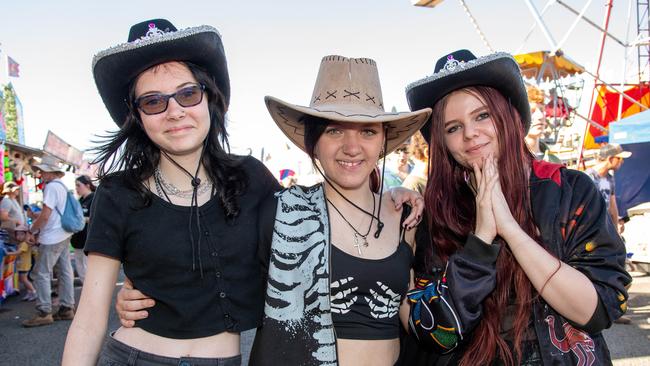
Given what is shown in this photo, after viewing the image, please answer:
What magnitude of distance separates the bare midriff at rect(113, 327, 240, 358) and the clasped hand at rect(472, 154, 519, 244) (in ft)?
3.52

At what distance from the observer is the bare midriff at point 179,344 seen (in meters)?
1.92

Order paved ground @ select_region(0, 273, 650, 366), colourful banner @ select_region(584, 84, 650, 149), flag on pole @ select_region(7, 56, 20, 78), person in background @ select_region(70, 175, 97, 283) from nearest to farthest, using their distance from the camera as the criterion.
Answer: paved ground @ select_region(0, 273, 650, 366), person in background @ select_region(70, 175, 97, 283), colourful banner @ select_region(584, 84, 650, 149), flag on pole @ select_region(7, 56, 20, 78)

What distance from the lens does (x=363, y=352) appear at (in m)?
2.04

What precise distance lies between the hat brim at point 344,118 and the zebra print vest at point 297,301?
47cm

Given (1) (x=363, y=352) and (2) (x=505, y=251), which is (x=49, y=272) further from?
(2) (x=505, y=251)

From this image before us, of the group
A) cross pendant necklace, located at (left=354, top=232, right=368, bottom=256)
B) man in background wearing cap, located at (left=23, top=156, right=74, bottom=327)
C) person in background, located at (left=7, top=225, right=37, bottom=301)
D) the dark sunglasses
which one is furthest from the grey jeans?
cross pendant necklace, located at (left=354, top=232, right=368, bottom=256)

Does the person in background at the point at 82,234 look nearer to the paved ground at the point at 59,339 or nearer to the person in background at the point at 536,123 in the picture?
the paved ground at the point at 59,339

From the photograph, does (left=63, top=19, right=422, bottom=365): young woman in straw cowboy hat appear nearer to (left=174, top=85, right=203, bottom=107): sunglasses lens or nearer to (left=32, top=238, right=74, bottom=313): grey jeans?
(left=174, top=85, right=203, bottom=107): sunglasses lens

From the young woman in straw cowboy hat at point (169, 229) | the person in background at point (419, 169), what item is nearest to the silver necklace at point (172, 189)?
the young woman in straw cowboy hat at point (169, 229)

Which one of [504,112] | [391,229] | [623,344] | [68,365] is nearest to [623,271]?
[504,112]

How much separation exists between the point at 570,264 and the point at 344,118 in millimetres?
1025

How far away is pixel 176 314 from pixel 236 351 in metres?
0.29

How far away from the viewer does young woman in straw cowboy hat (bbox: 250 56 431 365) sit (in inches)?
79.1

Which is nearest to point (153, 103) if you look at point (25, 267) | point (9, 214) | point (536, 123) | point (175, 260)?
point (175, 260)
